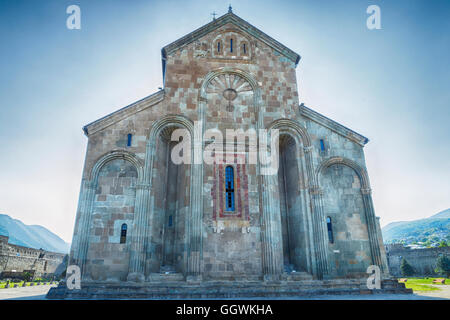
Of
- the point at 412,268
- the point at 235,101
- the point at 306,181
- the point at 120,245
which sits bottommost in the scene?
the point at 412,268

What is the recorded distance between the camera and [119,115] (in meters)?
14.6

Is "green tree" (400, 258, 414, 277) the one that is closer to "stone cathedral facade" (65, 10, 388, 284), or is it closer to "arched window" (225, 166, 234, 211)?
"stone cathedral facade" (65, 10, 388, 284)

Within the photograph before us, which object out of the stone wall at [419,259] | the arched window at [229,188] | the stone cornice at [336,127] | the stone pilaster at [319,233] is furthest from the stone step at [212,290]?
the stone wall at [419,259]

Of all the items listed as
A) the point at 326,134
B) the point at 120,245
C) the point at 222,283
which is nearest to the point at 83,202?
the point at 120,245

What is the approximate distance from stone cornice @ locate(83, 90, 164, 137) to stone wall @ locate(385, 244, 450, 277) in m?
41.9

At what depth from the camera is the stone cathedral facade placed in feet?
42.2

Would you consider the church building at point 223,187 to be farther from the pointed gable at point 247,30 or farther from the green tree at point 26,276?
the green tree at point 26,276

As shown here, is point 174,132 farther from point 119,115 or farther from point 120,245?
point 120,245

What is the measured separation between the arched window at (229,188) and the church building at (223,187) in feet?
0.17

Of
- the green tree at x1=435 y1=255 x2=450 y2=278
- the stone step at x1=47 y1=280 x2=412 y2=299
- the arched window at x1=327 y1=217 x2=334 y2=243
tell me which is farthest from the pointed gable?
the green tree at x1=435 y1=255 x2=450 y2=278

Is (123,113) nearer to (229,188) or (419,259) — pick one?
(229,188)

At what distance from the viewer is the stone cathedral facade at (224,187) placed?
506 inches
